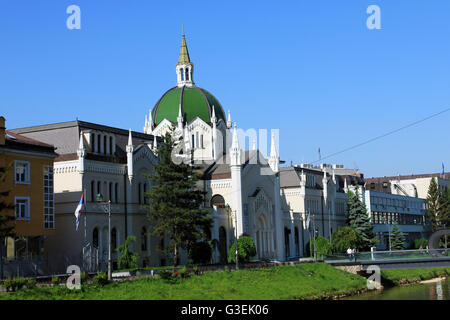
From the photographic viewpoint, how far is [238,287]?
55.5 metres

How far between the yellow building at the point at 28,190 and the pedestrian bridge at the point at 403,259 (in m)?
31.0

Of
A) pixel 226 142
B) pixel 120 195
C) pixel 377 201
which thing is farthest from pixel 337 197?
pixel 120 195

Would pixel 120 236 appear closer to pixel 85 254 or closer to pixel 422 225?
pixel 85 254

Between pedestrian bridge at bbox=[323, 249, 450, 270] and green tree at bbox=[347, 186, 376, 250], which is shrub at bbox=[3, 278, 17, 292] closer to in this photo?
pedestrian bridge at bbox=[323, 249, 450, 270]

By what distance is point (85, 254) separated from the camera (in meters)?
61.2

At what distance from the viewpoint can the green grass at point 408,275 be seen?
7594 centimetres

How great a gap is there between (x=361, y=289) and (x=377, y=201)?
2110 inches

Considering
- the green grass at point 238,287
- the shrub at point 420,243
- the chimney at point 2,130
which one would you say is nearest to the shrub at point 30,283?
the green grass at point 238,287

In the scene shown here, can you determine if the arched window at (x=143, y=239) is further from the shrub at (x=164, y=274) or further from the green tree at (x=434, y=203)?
the green tree at (x=434, y=203)

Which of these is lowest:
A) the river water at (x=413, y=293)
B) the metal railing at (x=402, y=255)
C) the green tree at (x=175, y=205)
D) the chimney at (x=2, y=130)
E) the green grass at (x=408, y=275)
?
the river water at (x=413, y=293)

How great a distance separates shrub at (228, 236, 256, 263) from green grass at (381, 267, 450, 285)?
14.9m

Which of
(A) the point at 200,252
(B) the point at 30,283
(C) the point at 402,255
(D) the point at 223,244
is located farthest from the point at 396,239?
(B) the point at 30,283

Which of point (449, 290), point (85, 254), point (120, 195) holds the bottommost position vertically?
point (449, 290)

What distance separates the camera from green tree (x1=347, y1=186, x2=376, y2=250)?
330ft
